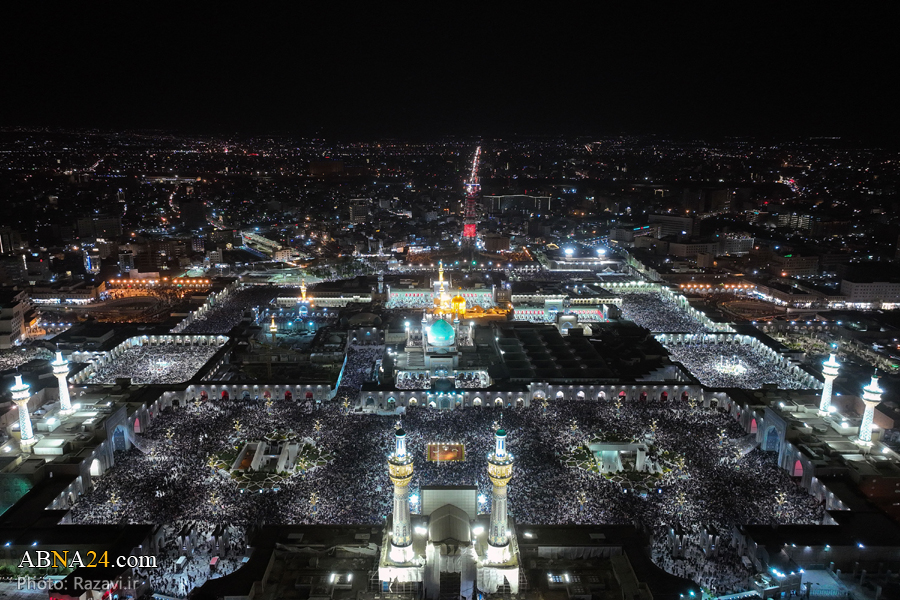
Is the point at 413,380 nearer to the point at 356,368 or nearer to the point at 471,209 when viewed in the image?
the point at 356,368

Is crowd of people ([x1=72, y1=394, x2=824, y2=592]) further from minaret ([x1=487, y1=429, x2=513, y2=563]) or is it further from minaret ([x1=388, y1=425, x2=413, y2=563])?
minaret ([x1=388, y1=425, x2=413, y2=563])

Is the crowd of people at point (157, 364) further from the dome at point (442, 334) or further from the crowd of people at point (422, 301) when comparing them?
the crowd of people at point (422, 301)

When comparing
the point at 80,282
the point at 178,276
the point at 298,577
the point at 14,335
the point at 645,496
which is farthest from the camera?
the point at 178,276

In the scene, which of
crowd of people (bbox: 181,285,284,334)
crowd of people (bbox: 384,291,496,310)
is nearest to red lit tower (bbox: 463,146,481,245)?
crowd of people (bbox: 384,291,496,310)

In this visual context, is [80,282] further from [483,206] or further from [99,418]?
[483,206]

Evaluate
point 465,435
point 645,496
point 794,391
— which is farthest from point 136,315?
point 794,391

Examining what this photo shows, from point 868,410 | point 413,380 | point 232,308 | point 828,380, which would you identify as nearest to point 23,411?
point 413,380

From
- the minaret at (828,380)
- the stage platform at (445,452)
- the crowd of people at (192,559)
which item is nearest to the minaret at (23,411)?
the crowd of people at (192,559)
